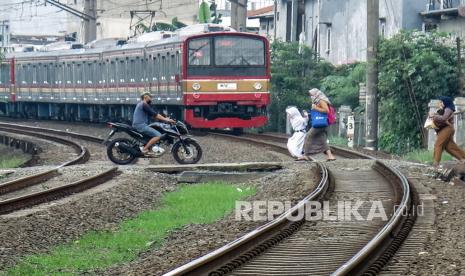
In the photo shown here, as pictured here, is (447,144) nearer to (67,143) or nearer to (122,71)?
(67,143)

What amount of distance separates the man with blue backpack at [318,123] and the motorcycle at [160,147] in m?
2.14

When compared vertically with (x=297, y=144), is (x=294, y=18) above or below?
above

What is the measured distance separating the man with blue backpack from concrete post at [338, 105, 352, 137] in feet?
35.3

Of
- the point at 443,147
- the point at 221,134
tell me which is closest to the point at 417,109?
the point at 221,134

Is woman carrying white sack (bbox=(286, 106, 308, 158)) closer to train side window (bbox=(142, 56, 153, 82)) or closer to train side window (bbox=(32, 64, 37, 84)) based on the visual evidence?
train side window (bbox=(142, 56, 153, 82))

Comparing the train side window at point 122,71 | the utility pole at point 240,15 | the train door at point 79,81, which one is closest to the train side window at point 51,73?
the train door at point 79,81

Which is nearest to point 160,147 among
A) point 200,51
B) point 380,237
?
point 200,51

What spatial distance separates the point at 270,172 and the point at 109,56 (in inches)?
849

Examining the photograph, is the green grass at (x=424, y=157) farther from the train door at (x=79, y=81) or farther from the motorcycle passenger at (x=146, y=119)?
the train door at (x=79, y=81)

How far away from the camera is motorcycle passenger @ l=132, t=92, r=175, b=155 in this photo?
69.4 ft

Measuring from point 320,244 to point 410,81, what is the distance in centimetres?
2000

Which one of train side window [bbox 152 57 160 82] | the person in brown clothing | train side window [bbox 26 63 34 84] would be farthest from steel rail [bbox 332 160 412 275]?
train side window [bbox 26 63 34 84]

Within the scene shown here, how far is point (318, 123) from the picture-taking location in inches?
840

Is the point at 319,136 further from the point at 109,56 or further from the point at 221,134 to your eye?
the point at 109,56
